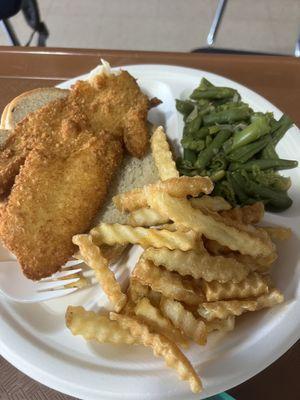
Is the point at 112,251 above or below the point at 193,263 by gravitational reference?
below

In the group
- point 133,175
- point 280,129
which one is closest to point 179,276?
point 133,175

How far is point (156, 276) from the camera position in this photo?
1.12m

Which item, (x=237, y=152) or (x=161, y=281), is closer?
(x=161, y=281)

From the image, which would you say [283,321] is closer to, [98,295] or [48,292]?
[98,295]

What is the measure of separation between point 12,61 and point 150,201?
1373 mm

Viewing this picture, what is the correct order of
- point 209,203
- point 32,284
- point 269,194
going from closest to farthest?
1. point 209,203
2. point 32,284
3. point 269,194

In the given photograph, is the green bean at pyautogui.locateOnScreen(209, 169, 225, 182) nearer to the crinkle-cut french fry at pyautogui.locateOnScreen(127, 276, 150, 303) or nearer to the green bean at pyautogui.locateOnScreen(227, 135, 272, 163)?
the green bean at pyautogui.locateOnScreen(227, 135, 272, 163)

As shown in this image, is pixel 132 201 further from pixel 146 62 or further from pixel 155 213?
pixel 146 62

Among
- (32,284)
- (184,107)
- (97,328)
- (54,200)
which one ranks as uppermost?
(184,107)

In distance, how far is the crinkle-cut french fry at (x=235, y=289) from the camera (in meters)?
1.13

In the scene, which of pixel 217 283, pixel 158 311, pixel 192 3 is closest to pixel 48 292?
pixel 158 311

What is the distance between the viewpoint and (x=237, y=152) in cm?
160

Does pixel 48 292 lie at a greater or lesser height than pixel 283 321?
lesser

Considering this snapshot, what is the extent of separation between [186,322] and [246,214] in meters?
0.39
